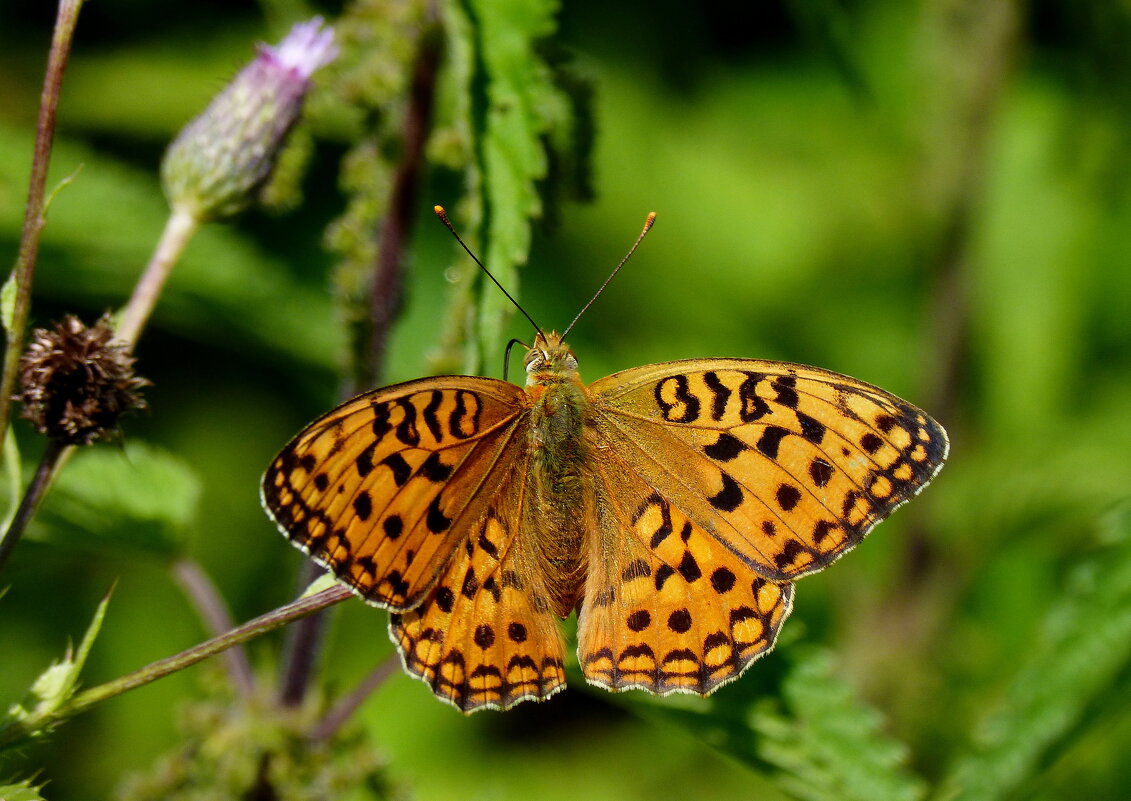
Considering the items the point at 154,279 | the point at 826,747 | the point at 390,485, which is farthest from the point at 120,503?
the point at 826,747

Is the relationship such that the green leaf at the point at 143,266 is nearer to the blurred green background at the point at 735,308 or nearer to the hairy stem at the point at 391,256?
the blurred green background at the point at 735,308

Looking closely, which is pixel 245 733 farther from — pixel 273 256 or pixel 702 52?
pixel 702 52

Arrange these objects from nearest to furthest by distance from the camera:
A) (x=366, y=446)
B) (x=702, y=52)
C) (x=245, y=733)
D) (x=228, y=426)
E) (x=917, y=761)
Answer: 1. (x=366, y=446)
2. (x=245, y=733)
3. (x=917, y=761)
4. (x=228, y=426)
5. (x=702, y=52)

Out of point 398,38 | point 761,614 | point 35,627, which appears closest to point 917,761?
point 761,614

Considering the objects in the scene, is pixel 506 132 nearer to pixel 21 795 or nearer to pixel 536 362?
pixel 536 362

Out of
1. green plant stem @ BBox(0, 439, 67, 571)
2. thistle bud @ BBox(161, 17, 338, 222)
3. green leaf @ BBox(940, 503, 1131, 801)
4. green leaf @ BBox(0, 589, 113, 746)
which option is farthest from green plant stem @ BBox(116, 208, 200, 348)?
green leaf @ BBox(940, 503, 1131, 801)

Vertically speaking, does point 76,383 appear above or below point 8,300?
below

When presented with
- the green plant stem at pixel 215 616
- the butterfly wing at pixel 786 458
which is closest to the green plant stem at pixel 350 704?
the green plant stem at pixel 215 616
